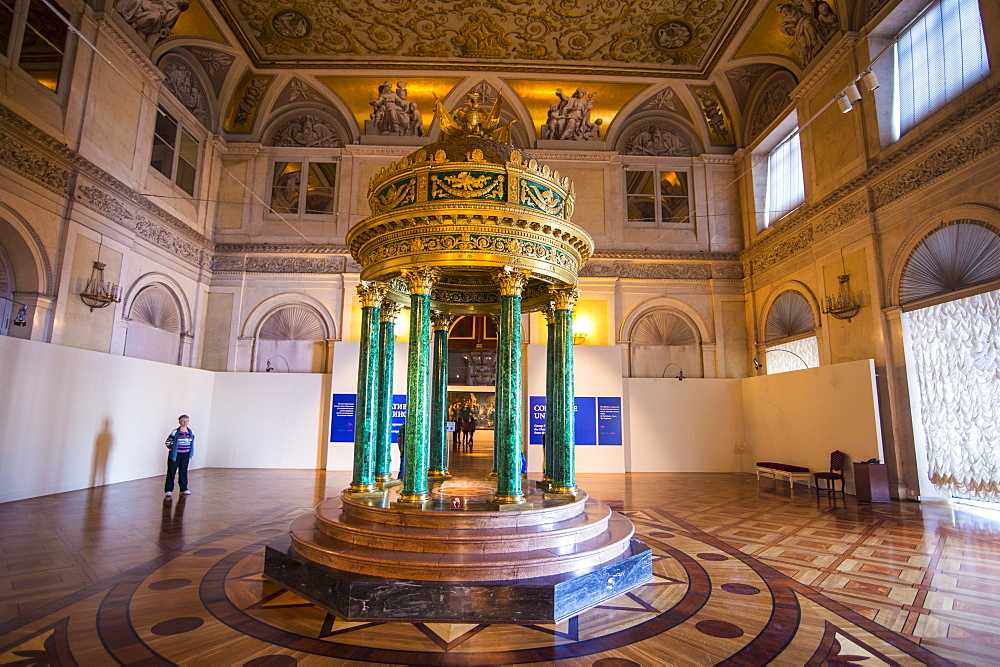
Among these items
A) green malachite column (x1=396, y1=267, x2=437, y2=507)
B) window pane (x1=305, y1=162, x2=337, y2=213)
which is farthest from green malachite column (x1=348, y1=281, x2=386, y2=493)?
window pane (x1=305, y1=162, x2=337, y2=213)

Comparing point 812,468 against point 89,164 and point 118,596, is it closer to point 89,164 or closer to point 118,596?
point 118,596

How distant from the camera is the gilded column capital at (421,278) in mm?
4578

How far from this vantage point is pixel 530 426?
11.7 m

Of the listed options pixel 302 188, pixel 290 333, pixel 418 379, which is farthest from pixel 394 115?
pixel 418 379

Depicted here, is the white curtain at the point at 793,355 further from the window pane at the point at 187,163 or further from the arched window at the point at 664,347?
the window pane at the point at 187,163

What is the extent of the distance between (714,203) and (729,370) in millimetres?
4411

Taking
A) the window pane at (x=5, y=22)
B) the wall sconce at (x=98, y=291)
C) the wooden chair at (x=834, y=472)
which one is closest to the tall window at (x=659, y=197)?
the wooden chair at (x=834, y=472)

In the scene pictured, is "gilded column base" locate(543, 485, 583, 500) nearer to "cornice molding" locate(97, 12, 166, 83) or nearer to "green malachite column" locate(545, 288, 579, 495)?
"green malachite column" locate(545, 288, 579, 495)

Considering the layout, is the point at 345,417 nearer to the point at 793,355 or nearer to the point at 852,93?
the point at 793,355

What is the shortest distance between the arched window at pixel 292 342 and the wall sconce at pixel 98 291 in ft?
11.9

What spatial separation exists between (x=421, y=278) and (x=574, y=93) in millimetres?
10858

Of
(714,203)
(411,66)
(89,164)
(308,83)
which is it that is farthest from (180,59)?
(714,203)

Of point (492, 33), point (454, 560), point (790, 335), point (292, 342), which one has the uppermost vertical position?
point (492, 33)

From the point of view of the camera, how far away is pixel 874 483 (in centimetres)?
776
